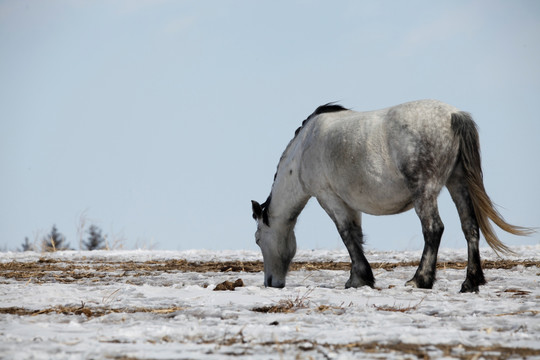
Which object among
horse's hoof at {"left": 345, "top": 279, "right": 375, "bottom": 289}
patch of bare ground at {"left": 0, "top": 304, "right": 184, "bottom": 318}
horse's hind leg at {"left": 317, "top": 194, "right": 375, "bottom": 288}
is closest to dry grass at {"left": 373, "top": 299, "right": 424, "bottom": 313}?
patch of bare ground at {"left": 0, "top": 304, "right": 184, "bottom": 318}

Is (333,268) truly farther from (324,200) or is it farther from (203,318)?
(203,318)

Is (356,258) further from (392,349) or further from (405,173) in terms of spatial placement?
(392,349)

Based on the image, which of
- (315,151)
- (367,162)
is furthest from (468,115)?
(315,151)

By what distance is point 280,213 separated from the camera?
8.55 metres

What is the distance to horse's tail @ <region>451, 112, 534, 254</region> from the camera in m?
6.59

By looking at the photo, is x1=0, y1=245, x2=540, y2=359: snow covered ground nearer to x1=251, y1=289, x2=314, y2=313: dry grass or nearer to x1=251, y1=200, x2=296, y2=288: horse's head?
x1=251, y1=289, x2=314, y2=313: dry grass

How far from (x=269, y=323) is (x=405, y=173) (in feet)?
10.2

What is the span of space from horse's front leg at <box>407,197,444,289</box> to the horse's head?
6.83ft

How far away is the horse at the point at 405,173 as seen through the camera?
6566 mm

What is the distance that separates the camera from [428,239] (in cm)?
664

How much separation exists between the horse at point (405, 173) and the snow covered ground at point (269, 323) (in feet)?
1.35

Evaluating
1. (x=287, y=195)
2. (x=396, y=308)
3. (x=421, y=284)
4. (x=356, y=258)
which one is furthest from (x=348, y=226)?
(x=396, y=308)

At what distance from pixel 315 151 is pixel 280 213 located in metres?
1.20

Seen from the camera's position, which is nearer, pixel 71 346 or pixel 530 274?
pixel 71 346
